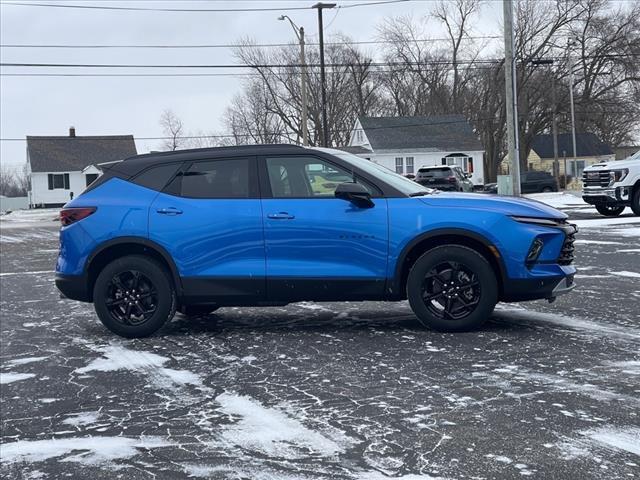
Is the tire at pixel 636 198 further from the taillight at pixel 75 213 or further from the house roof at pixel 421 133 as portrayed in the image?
the house roof at pixel 421 133

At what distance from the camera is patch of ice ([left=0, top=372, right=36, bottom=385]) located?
5999 mm

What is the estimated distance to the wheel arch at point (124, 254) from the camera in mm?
7020

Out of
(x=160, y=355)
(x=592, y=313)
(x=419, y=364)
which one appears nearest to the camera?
(x=419, y=364)

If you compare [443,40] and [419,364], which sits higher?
[443,40]

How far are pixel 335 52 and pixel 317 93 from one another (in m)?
4.44

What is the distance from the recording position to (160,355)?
21.5ft

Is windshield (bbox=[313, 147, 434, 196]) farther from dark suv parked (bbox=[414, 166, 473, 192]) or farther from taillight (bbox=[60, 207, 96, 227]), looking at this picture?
dark suv parked (bbox=[414, 166, 473, 192])

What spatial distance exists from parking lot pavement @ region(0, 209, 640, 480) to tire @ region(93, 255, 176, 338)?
0.67ft

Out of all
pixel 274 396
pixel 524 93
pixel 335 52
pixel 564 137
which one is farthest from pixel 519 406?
pixel 564 137

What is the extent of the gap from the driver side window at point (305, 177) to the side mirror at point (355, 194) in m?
0.15

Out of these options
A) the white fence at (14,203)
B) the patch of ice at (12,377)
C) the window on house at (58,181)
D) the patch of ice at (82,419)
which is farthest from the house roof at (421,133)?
the patch of ice at (82,419)

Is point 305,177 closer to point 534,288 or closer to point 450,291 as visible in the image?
point 450,291

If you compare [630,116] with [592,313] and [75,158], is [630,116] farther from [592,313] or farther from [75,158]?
[592,313]

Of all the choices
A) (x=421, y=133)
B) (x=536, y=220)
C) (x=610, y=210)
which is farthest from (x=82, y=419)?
(x=421, y=133)
